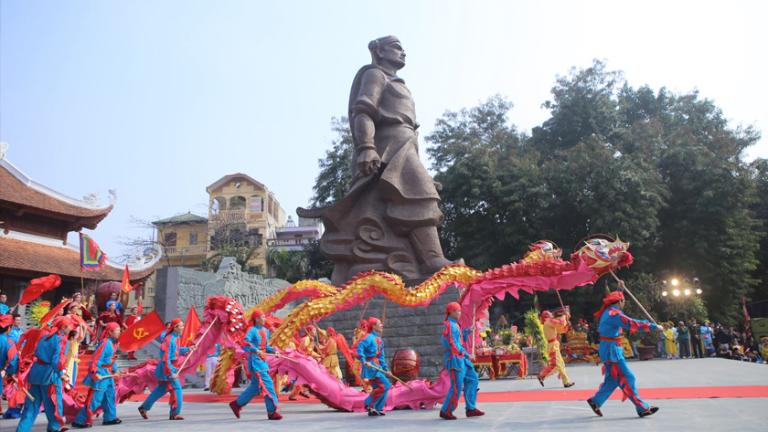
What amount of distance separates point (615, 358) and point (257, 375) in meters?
4.25

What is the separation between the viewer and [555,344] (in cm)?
1076

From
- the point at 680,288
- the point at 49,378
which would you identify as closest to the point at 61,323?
the point at 49,378

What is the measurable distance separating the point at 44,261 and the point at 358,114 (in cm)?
1504

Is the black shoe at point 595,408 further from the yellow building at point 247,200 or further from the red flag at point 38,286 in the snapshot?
the yellow building at point 247,200

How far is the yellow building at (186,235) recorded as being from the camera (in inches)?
1736

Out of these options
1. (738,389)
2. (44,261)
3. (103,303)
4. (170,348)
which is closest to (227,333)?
(170,348)

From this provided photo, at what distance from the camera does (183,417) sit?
7570mm

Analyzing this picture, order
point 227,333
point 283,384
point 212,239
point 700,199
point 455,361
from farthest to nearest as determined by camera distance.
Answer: point 212,239
point 700,199
point 283,384
point 227,333
point 455,361

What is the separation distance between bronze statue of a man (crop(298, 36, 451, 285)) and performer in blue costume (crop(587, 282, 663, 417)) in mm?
5774

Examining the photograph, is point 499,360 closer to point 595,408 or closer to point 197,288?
point 595,408

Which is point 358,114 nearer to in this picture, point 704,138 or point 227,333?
point 227,333

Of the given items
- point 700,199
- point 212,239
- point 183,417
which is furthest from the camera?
point 212,239

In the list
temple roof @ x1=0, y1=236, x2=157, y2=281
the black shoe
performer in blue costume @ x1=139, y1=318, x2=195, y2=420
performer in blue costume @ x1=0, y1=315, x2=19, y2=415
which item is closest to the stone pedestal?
performer in blue costume @ x1=139, y1=318, x2=195, y2=420

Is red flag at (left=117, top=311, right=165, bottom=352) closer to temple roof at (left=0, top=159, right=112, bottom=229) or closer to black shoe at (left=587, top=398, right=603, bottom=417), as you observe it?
black shoe at (left=587, top=398, right=603, bottom=417)
